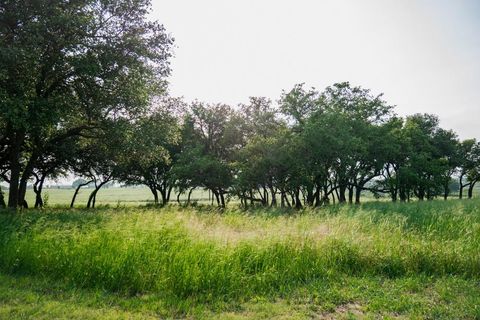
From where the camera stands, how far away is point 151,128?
20.4 metres

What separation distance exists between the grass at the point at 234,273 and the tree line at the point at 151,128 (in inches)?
399

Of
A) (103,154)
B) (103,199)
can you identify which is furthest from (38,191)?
(103,199)

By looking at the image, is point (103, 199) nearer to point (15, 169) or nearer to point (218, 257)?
point (15, 169)

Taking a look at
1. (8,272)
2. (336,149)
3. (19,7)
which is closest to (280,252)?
(8,272)

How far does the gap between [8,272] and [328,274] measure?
813 cm

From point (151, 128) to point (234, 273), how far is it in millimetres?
15569

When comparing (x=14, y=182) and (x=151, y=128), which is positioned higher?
(x=151, y=128)

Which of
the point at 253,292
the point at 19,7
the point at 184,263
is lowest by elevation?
the point at 253,292

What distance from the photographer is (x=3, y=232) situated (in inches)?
375

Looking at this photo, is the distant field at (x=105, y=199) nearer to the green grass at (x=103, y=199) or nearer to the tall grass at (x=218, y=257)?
the green grass at (x=103, y=199)

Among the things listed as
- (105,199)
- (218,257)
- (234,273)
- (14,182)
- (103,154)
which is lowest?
(105,199)

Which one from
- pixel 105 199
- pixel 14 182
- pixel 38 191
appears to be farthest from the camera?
pixel 105 199

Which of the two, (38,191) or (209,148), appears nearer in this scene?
(38,191)

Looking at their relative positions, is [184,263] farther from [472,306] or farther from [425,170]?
[425,170]
